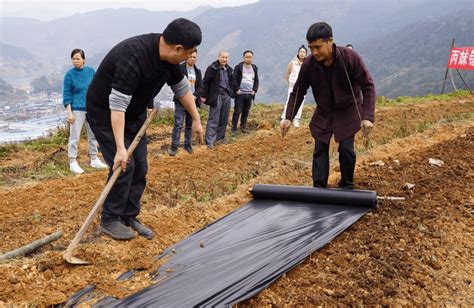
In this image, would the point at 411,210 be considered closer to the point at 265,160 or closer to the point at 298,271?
the point at 298,271

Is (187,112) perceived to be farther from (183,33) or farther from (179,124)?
(183,33)

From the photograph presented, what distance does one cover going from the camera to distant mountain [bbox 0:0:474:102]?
73.3 meters

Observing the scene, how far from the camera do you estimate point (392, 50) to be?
85.2 m

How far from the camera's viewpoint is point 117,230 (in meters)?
3.45

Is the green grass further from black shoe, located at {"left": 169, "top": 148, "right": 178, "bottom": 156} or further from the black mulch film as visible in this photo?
the black mulch film

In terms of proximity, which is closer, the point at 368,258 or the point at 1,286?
the point at 1,286

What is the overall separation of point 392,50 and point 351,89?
290 feet

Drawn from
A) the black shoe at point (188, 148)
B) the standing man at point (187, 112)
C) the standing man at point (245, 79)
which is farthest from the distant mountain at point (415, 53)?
the black shoe at point (188, 148)

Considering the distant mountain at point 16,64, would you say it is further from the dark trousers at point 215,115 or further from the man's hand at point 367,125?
the man's hand at point 367,125

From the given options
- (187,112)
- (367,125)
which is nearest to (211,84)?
(187,112)

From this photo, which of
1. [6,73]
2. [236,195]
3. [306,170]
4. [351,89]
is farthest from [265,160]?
[6,73]

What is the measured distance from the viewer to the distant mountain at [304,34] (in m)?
73.3

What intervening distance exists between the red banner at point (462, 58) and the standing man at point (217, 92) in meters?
10.4

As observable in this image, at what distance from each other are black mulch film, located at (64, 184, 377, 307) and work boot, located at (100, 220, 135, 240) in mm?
406
